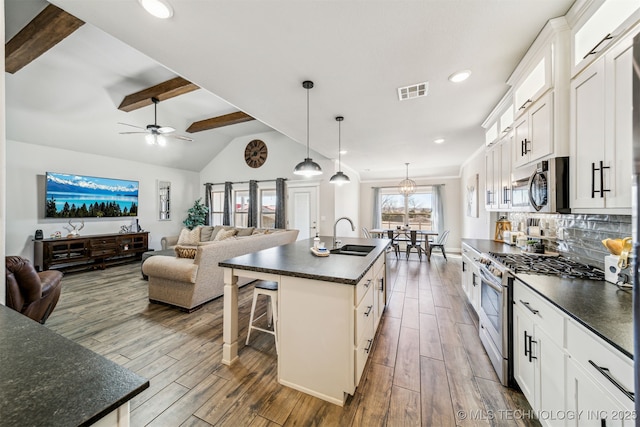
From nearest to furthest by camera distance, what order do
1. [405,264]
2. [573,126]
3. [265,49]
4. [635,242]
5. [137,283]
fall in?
[635,242], [573,126], [265,49], [137,283], [405,264]

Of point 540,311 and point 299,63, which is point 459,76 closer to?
point 299,63

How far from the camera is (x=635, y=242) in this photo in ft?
1.91

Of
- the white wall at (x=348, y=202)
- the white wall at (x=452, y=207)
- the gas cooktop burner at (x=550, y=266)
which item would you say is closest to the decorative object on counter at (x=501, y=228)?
the gas cooktop burner at (x=550, y=266)

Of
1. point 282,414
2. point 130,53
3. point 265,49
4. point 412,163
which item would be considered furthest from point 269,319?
point 412,163

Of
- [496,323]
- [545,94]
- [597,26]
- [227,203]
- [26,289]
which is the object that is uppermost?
[597,26]

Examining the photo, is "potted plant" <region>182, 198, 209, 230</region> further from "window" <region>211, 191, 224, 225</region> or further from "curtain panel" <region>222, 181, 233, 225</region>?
"curtain panel" <region>222, 181, 233, 225</region>

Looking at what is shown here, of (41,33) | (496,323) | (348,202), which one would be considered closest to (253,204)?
(348,202)

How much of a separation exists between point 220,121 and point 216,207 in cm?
321

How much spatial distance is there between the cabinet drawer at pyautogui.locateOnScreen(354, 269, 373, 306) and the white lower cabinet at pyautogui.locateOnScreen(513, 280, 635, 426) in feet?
3.37

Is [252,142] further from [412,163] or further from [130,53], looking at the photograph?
[412,163]

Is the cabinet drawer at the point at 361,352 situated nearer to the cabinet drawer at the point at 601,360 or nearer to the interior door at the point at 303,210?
the cabinet drawer at the point at 601,360

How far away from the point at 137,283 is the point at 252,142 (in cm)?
461

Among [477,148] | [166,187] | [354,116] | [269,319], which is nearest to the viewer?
[269,319]

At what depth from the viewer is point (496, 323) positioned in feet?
6.35
